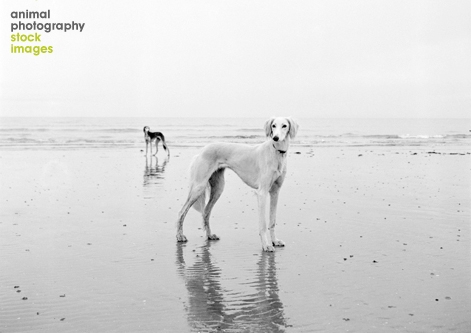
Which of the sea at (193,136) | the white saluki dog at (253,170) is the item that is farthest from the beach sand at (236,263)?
the sea at (193,136)

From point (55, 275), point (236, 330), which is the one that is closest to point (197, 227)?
point (55, 275)

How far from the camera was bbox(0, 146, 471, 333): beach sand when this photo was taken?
424 cm

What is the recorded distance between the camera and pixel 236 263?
5.96 m

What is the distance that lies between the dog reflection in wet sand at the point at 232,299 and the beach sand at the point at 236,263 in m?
0.02

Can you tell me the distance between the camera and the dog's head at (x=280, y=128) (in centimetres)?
633

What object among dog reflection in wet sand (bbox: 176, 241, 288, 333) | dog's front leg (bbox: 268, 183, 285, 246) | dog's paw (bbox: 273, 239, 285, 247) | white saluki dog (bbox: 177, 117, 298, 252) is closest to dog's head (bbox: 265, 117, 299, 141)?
white saluki dog (bbox: 177, 117, 298, 252)

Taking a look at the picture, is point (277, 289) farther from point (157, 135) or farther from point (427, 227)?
point (157, 135)

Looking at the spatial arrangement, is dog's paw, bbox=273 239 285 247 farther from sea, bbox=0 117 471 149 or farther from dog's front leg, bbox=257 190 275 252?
sea, bbox=0 117 471 149

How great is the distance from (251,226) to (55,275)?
342 cm

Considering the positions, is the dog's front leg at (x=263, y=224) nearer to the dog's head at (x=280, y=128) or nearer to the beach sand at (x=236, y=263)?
the beach sand at (x=236, y=263)

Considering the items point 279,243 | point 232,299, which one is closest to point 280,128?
point 279,243

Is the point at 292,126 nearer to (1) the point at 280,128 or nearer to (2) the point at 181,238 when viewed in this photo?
(1) the point at 280,128

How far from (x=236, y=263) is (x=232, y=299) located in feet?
4.22

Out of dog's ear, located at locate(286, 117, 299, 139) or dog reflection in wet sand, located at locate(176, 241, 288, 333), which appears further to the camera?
dog's ear, located at locate(286, 117, 299, 139)
